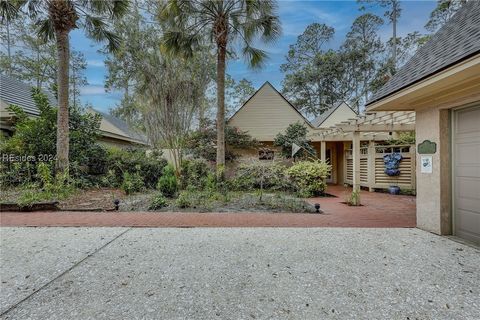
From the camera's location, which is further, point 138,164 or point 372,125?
point 138,164

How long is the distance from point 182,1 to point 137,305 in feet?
35.5

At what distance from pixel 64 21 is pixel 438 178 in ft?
42.4

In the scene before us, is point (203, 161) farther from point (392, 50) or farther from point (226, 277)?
point (392, 50)

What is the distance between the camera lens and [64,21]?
9508 mm

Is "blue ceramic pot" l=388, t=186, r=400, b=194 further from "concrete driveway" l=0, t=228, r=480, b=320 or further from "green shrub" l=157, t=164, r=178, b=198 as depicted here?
"green shrub" l=157, t=164, r=178, b=198

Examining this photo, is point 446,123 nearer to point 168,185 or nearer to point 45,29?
point 168,185

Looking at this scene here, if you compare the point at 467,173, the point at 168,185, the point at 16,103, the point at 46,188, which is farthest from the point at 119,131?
the point at 467,173

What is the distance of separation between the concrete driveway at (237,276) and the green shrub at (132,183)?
14.4 feet

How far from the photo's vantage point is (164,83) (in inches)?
505

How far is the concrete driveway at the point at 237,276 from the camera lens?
268 cm

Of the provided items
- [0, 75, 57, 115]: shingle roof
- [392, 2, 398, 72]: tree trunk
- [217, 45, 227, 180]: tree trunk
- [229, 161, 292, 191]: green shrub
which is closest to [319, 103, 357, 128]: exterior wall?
[229, 161, 292, 191]: green shrub

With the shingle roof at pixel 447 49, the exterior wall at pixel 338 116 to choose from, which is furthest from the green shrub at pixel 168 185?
the exterior wall at pixel 338 116

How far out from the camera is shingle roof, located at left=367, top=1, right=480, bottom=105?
394cm

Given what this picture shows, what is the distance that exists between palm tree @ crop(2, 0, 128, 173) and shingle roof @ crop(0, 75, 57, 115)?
134 inches
